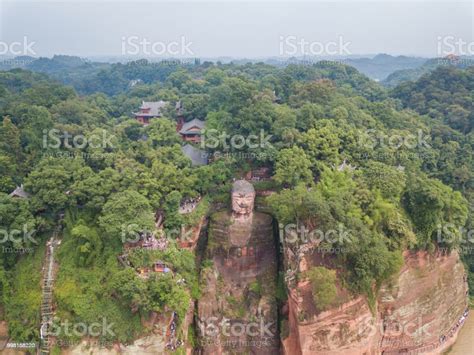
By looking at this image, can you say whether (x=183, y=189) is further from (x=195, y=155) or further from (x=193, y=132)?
(x=193, y=132)

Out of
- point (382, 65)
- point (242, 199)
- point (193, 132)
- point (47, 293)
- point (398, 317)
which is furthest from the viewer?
point (382, 65)

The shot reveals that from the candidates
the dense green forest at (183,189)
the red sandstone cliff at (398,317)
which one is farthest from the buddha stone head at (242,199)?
the red sandstone cliff at (398,317)

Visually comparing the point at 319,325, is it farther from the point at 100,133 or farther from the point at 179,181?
Answer: the point at 100,133

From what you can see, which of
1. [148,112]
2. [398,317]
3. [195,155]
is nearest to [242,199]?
[195,155]

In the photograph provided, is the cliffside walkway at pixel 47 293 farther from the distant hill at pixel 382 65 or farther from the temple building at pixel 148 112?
the distant hill at pixel 382 65

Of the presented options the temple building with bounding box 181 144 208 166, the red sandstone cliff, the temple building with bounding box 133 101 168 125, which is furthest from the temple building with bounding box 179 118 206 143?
the red sandstone cliff

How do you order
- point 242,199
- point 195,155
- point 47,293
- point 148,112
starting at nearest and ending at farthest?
point 47,293 → point 242,199 → point 195,155 → point 148,112
